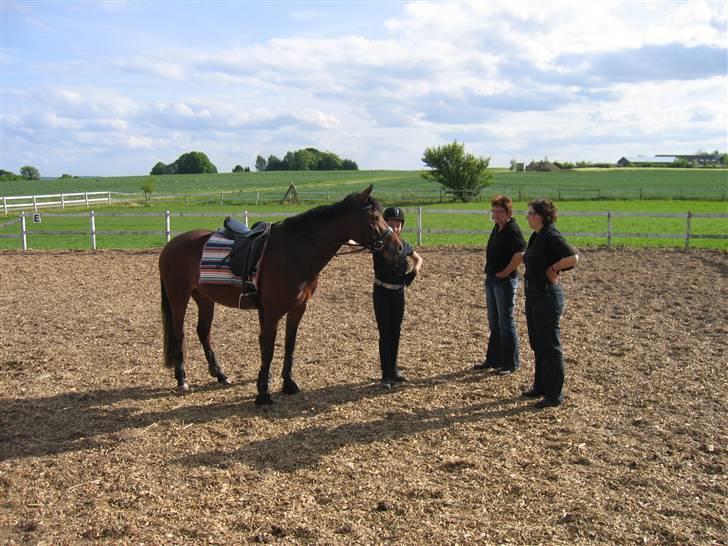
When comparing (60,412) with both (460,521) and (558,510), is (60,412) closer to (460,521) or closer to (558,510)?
(460,521)

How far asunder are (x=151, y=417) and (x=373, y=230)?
2.60 meters

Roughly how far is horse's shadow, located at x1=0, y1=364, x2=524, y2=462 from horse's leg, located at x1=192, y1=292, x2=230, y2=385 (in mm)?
134

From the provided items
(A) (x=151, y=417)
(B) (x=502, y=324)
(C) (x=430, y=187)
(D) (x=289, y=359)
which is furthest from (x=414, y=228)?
(C) (x=430, y=187)

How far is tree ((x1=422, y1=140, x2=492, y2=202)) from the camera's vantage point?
147ft

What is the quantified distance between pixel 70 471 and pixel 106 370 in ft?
8.82

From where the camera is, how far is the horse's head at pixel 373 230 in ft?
18.2

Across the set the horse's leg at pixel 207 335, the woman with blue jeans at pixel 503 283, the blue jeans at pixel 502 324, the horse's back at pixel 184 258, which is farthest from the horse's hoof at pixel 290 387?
the blue jeans at pixel 502 324

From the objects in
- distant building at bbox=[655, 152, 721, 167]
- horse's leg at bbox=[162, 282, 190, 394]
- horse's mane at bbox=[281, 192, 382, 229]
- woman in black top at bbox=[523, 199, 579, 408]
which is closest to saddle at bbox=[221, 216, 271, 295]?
horse's mane at bbox=[281, 192, 382, 229]

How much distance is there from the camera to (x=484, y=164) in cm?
4494

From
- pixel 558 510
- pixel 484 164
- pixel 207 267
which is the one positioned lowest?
pixel 558 510

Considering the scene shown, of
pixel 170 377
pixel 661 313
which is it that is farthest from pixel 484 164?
pixel 170 377

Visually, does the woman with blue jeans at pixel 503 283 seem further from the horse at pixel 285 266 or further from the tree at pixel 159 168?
the tree at pixel 159 168

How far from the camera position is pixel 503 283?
22.1ft

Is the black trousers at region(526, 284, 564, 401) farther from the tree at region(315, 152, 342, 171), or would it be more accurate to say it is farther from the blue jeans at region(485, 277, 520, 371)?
the tree at region(315, 152, 342, 171)
